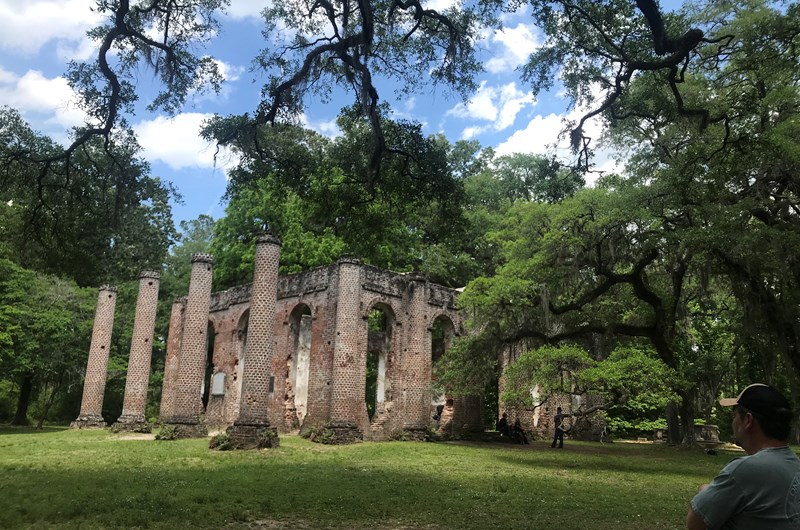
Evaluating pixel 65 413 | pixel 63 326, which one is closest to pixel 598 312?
pixel 63 326

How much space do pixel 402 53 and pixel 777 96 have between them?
7945mm

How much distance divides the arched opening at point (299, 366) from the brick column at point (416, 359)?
445 cm

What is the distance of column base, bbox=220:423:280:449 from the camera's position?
17672 mm

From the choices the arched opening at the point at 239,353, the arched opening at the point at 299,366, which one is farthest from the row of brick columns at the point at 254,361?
the arched opening at the point at 239,353

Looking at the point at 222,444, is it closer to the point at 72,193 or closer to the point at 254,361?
the point at 254,361

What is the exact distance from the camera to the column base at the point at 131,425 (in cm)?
2631

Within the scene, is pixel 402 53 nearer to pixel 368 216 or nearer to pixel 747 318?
pixel 368 216

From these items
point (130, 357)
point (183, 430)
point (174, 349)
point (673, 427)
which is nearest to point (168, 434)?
point (183, 430)

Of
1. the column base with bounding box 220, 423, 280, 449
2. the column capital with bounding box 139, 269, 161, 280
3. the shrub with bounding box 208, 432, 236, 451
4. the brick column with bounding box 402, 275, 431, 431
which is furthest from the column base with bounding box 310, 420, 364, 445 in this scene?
the column capital with bounding box 139, 269, 161, 280

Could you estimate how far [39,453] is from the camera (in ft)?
51.7

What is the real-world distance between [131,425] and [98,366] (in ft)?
14.8

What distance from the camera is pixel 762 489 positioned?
2670mm

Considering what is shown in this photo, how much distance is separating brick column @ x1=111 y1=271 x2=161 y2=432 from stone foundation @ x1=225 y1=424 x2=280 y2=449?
37.7 ft

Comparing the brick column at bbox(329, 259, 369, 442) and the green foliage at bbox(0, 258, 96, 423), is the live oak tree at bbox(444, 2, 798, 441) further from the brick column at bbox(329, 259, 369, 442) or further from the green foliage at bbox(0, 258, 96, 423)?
the green foliage at bbox(0, 258, 96, 423)
